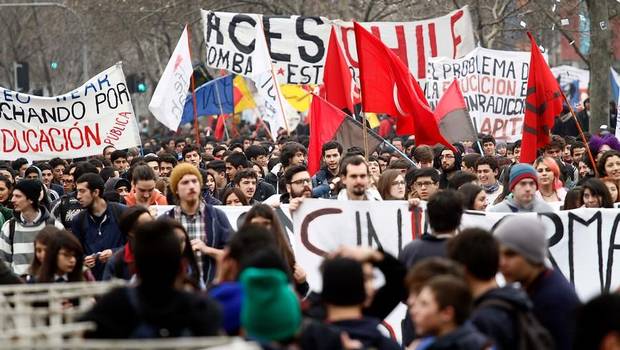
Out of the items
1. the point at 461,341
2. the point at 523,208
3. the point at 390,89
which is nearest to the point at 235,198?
the point at 523,208

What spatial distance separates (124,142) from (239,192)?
18.1ft

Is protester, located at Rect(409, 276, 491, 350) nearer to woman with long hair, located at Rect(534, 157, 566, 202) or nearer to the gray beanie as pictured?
the gray beanie

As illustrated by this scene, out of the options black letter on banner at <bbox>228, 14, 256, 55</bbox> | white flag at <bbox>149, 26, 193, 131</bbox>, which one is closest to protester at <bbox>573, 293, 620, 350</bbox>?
white flag at <bbox>149, 26, 193, 131</bbox>

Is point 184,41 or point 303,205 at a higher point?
point 184,41

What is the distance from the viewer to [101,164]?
16703 mm

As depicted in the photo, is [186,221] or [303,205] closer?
[186,221]

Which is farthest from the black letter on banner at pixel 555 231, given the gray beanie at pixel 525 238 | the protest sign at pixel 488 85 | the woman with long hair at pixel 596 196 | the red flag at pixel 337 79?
the protest sign at pixel 488 85

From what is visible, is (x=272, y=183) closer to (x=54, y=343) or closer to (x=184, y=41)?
(x=184, y=41)

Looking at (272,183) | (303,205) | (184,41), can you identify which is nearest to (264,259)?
(303,205)

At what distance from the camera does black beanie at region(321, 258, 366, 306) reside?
5.79 meters

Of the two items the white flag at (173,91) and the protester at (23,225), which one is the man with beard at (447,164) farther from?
the white flag at (173,91)

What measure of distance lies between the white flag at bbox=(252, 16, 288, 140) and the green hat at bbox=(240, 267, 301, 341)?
628 inches

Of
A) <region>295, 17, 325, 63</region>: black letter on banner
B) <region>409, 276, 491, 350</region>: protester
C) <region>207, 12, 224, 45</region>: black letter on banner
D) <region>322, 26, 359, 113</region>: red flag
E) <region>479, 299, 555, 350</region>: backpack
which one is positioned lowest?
<region>479, 299, 555, 350</region>: backpack

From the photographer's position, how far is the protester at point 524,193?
9.98 meters
